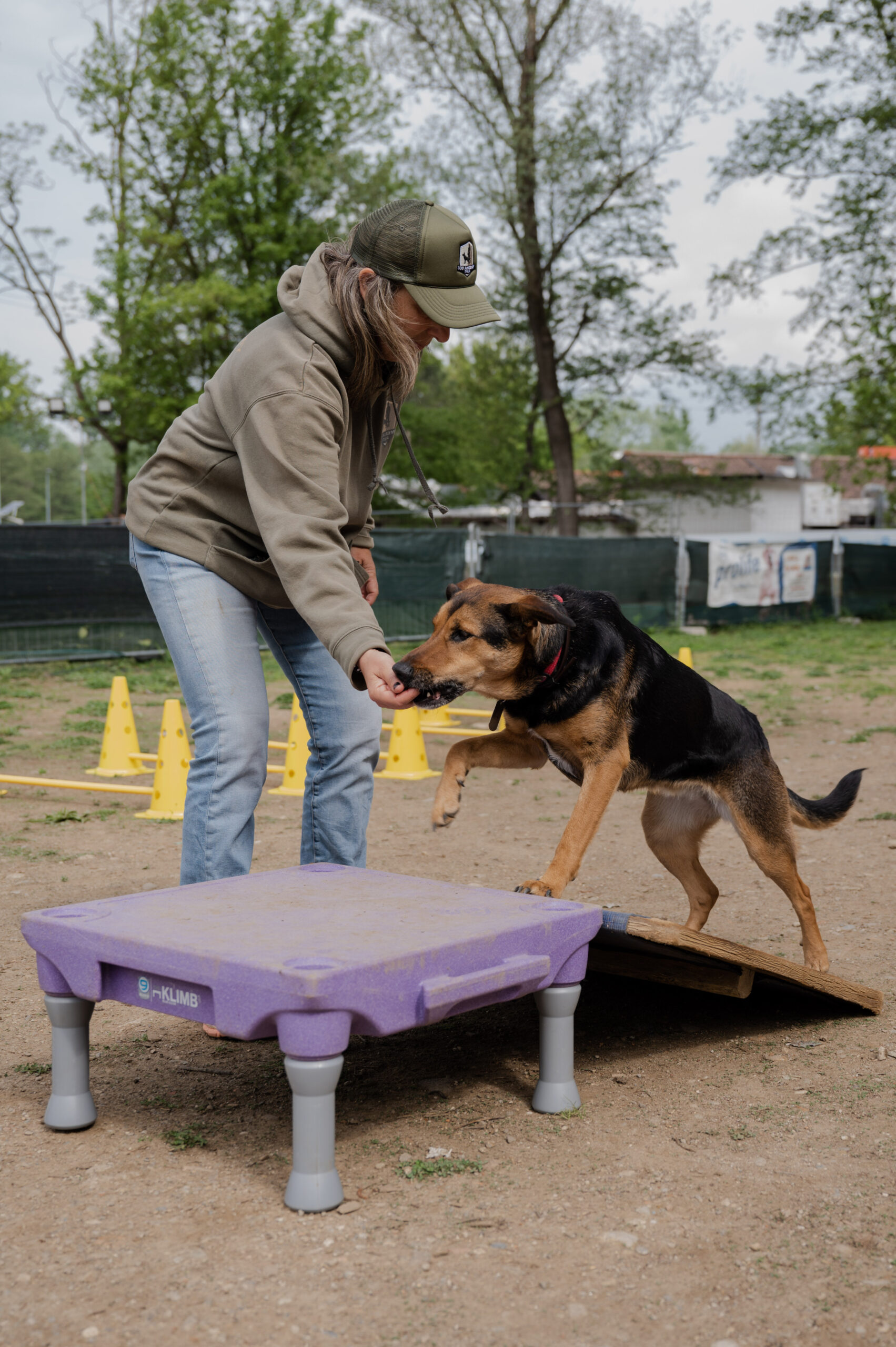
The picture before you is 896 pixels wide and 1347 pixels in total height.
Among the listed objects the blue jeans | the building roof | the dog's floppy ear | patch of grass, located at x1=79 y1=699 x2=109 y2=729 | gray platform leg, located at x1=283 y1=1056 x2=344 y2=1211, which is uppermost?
the building roof

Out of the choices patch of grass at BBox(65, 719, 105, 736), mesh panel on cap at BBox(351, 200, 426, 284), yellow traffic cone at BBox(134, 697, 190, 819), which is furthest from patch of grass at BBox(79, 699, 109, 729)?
mesh panel on cap at BBox(351, 200, 426, 284)

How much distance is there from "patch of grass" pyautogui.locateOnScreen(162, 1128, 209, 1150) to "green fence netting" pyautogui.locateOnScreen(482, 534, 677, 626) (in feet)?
47.9

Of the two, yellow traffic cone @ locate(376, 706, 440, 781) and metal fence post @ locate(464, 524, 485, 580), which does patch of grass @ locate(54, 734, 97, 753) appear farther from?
metal fence post @ locate(464, 524, 485, 580)

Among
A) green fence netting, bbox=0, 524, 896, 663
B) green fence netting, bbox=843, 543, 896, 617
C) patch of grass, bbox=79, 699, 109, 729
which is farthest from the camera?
green fence netting, bbox=843, 543, 896, 617

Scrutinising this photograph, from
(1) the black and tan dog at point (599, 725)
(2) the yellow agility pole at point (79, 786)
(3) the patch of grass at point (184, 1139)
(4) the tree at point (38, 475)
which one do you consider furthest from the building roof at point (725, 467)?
(4) the tree at point (38, 475)

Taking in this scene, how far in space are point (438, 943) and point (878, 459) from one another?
24788 millimetres

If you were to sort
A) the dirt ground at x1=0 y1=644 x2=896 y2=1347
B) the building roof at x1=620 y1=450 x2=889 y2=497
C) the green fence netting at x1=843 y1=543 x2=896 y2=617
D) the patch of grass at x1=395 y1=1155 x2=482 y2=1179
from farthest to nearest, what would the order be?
the building roof at x1=620 y1=450 x2=889 y2=497 → the green fence netting at x1=843 y1=543 x2=896 y2=617 → the patch of grass at x1=395 y1=1155 x2=482 y2=1179 → the dirt ground at x1=0 y1=644 x2=896 y2=1347

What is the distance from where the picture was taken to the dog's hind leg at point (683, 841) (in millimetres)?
4188

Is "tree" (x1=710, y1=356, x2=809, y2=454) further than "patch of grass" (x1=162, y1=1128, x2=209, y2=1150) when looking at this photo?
Yes

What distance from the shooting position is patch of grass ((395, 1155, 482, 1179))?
244 cm

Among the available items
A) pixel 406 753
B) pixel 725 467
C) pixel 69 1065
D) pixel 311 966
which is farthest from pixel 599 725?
pixel 725 467

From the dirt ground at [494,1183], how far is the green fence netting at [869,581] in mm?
20010

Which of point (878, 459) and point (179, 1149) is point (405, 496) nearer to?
point (878, 459)

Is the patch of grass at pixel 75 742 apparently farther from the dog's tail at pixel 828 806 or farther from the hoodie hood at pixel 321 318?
the hoodie hood at pixel 321 318
